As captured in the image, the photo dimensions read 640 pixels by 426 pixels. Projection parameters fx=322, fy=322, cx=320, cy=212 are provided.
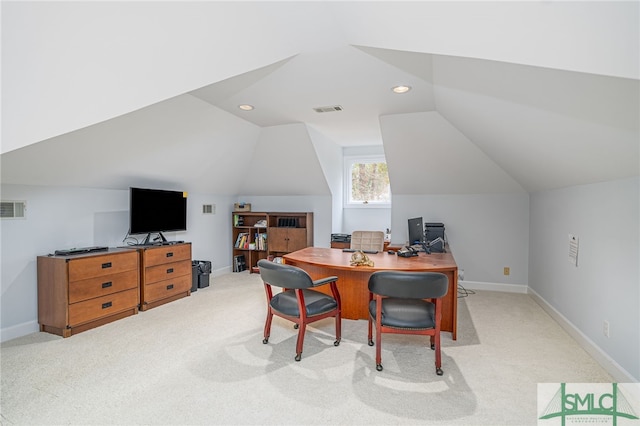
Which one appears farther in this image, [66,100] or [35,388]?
[35,388]

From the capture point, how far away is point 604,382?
238 centimetres

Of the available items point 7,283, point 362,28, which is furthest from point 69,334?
point 362,28

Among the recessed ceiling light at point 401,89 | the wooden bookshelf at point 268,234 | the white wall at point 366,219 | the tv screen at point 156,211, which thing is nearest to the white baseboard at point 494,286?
the white wall at point 366,219

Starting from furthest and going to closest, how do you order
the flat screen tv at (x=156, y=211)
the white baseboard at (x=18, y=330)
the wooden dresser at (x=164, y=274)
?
the flat screen tv at (x=156, y=211) < the wooden dresser at (x=164, y=274) < the white baseboard at (x=18, y=330)

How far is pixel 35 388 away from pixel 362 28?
3.36 meters

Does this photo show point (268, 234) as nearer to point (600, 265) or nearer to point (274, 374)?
point (274, 374)

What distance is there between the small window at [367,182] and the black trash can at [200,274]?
117 inches

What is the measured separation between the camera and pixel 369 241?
15.4 feet

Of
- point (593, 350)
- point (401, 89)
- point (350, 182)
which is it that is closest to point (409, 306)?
point (593, 350)

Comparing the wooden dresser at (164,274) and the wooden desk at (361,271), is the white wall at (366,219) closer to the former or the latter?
the wooden desk at (361,271)

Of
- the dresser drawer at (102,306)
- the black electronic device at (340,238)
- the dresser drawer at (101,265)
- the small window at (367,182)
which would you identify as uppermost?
the small window at (367,182)

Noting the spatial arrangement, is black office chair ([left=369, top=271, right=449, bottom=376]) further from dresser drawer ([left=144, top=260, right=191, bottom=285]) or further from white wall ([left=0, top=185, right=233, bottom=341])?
white wall ([left=0, top=185, right=233, bottom=341])

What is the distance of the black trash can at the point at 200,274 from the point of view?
4.98m

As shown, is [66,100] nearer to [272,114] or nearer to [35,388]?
[35,388]
